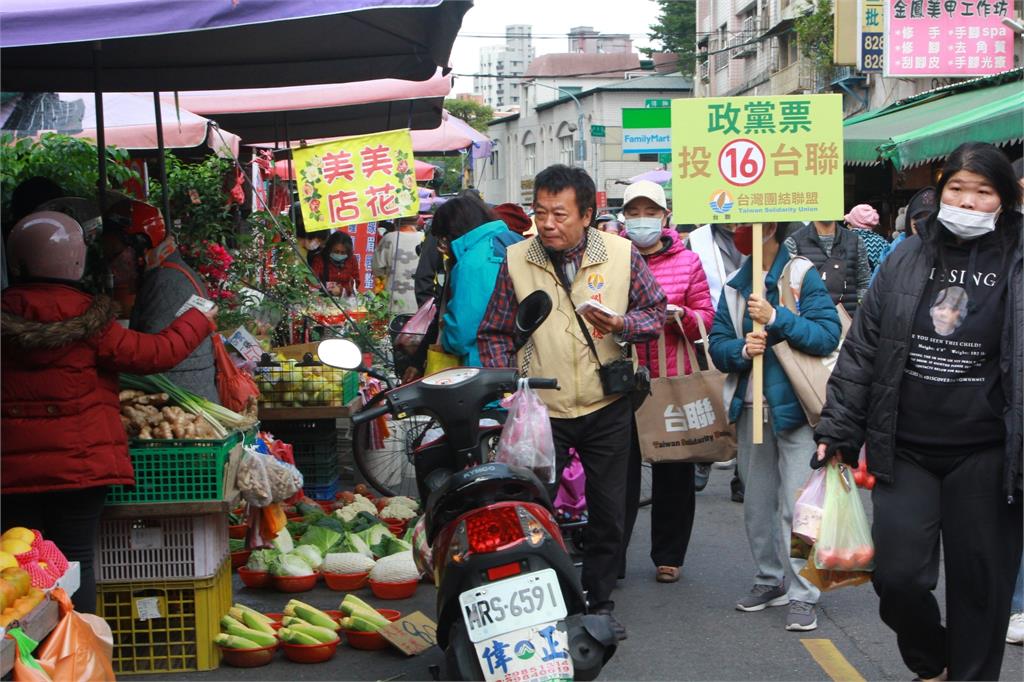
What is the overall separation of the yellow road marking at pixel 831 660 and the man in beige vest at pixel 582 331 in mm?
973

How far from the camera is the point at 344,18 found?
18.5 feet

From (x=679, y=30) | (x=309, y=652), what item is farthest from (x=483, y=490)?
(x=679, y=30)

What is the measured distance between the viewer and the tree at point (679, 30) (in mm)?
66287

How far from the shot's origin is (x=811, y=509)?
4.65 m

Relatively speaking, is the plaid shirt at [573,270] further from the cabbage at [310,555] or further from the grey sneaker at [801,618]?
the cabbage at [310,555]

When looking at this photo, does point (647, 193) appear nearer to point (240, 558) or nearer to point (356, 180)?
point (240, 558)

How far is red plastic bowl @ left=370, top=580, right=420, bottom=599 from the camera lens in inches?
264

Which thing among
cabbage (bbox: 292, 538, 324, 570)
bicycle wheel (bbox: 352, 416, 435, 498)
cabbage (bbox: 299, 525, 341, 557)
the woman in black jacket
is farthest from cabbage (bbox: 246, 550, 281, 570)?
the woman in black jacket

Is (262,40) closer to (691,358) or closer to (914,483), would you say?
(691,358)

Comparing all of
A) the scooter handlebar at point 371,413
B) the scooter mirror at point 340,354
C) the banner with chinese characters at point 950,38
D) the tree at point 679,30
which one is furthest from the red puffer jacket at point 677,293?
the tree at point 679,30

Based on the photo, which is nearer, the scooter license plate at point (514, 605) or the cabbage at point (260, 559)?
the scooter license plate at point (514, 605)

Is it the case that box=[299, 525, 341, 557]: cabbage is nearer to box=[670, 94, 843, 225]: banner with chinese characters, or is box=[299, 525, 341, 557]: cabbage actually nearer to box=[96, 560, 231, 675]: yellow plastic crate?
box=[96, 560, 231, 675]: yellow plastic crate

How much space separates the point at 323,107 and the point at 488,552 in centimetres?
765

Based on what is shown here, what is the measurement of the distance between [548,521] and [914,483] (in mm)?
1311
